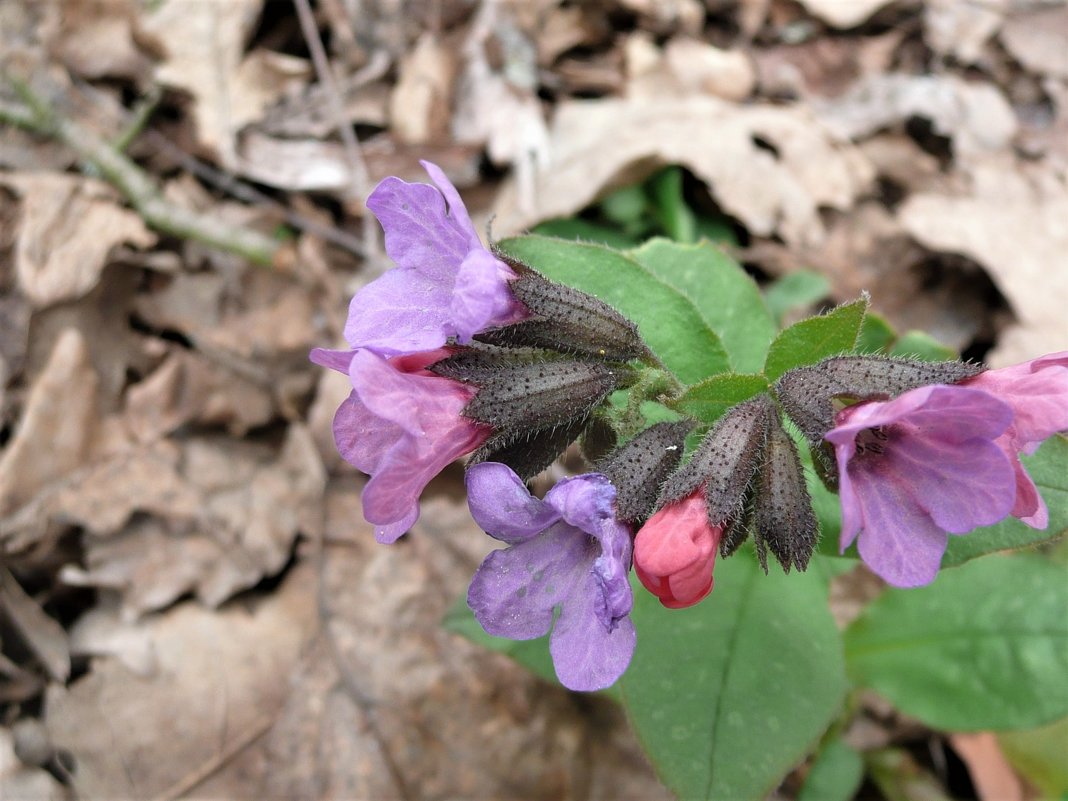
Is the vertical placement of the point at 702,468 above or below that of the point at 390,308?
below

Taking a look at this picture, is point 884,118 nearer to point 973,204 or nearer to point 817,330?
point 973,204

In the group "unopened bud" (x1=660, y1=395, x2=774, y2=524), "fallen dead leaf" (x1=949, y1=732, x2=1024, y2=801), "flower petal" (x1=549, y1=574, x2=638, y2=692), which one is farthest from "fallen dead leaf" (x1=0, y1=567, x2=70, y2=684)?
"fallen dead leaf" (x1=949, y1=732, x2=1024, y2=801)

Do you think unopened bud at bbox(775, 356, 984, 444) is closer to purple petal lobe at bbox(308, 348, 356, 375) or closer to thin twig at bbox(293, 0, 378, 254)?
purple petal lobe at bbox(308, 348, 356, 375)

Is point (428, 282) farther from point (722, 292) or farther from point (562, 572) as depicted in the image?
point (722, 292)

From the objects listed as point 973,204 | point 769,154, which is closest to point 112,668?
point 769,154

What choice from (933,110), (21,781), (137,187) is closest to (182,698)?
(21,781)

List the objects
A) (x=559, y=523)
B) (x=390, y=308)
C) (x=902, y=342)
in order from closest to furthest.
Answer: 1. (x=559, y=523)
2. (x=390, y=308)
3. (x=902, y=342)

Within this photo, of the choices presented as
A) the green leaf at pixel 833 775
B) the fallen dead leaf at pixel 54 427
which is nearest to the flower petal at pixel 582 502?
the green leaf at pixel 833 775
